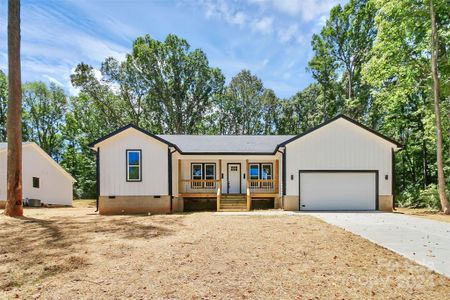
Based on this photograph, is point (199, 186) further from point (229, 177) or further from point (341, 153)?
point (341, 153)

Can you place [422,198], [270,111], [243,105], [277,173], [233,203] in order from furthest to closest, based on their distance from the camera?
[270,111] → [243,105] → [422,198] → [277,173] → [233,203]

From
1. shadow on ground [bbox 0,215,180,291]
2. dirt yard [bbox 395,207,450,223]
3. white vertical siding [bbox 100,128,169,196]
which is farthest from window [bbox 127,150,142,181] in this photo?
dirt yard [bbox 395,207,450,223]

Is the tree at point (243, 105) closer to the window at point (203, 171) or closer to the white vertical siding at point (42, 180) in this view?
the window at point (203, 171)

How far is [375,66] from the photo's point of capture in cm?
1767

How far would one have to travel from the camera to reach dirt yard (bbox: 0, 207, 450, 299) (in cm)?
434

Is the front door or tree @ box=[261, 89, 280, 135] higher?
tree @ box=[261, 89, 280, 135]

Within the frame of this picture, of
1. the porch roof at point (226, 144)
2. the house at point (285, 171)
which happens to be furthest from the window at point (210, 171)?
the porch roof at point (226, 144)

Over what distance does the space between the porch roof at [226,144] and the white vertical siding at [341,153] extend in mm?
1595

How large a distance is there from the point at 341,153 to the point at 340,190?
2.07m

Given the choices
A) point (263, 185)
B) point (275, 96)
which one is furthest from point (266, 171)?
point (275, 96)

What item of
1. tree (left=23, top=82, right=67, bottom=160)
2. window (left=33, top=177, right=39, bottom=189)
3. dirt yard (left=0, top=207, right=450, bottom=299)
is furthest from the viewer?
tree (left=23, top=82, right=67, bottom=160)

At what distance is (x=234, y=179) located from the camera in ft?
61.9

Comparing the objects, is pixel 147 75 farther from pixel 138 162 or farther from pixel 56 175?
pixel 138 162

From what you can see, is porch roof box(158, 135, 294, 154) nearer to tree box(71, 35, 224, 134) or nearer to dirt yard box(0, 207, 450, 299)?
dirt yard box(0, 207, 450, 299)
